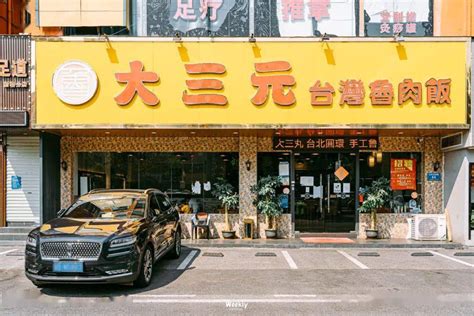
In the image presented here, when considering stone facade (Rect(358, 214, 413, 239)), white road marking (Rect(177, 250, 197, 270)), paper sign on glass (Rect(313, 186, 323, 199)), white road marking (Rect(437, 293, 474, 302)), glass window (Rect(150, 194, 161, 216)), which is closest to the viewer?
white road marking (Rect(437, 293, 474, 302))

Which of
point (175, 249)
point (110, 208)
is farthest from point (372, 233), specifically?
point (110, 208)

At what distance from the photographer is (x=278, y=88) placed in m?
10.9

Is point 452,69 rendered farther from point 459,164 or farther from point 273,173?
point 273,173

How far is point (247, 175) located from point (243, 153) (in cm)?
71

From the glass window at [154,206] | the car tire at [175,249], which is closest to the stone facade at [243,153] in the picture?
the car tire at [175,249]

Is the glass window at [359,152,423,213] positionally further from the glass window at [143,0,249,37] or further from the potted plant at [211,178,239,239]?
the glass window at [143,0,249,37]

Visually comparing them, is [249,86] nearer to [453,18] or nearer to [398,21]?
[398,21]

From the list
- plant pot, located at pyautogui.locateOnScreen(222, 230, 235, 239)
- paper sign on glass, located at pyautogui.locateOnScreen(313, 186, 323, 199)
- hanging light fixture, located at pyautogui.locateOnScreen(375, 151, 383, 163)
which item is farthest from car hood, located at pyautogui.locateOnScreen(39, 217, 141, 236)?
hanging light fixture, located at pyautogui.locateOnScreen(375, 151, 383, 163)

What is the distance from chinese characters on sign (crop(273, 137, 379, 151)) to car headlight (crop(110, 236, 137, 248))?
687 centimetres

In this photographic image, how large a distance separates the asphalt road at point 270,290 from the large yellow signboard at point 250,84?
3.89 meters

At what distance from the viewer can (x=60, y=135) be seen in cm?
1243

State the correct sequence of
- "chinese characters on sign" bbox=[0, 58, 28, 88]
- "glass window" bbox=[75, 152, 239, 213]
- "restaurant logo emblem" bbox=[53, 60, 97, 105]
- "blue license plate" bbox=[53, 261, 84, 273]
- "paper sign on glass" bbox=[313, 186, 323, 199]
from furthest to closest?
"glass window" bbox=[75, 152, 239, 213]
"paper sign on glass" bbox=[313, 186, 323, 199]
"chinese characters on sign" bbox=[0, 58, 28, 88]
"restaurant logo emblem" bbox=[53, 60, 97, 105]
"blue license plate" bbox=[53, 261, 84, 273]

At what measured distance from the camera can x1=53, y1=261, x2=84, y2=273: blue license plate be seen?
242 inches

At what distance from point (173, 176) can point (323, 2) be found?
25.1 feet
